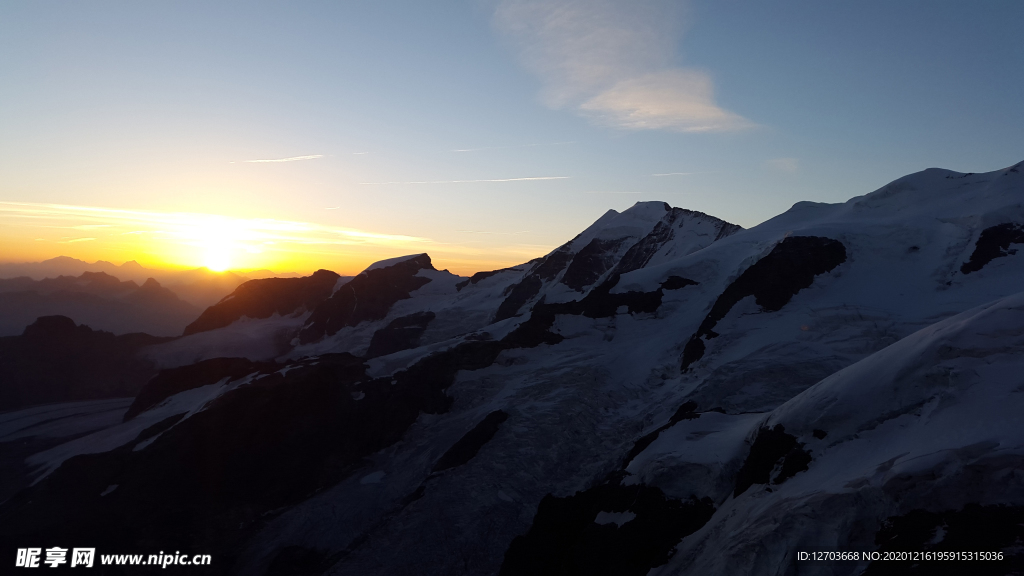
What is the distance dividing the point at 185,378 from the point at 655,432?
5692 cm

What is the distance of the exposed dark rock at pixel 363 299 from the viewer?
106 m

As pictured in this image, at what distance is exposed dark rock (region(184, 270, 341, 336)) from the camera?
122 meters

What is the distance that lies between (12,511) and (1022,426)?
56461 millimetres

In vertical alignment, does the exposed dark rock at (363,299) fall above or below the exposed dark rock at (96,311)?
above

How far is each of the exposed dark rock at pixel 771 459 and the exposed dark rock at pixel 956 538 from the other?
→ 16.6 feet

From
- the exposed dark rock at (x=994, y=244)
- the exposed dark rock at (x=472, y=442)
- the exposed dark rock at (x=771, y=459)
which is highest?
the exposed dark rock at (x=994, y=244)

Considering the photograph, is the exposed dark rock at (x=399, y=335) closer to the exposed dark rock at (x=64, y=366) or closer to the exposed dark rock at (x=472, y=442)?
the exposed dark rock at (x=64, y=366)

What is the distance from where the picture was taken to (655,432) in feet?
104

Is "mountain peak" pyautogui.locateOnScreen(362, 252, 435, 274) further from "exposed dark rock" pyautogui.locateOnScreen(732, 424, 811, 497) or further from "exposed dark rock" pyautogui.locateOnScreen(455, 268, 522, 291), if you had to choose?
"exposed dark rock" pyautogui.locateOnScreen(732, 424, 811, 497)

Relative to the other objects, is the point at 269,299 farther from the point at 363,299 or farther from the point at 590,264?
the point at 590,264

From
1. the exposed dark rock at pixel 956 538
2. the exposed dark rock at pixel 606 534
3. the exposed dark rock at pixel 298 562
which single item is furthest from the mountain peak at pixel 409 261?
the exposed dark rock at pixel 956 538

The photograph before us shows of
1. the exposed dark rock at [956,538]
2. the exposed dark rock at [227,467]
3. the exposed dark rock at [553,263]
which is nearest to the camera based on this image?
the exposed dark rock at [956,538]

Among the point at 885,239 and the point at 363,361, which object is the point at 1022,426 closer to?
the point at 885,239

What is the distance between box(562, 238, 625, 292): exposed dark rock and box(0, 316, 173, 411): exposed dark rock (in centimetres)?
7298
